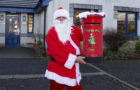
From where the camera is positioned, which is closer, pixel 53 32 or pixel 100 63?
pixel 53 32

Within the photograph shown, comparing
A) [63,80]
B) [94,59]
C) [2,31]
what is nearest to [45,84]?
[63,80]

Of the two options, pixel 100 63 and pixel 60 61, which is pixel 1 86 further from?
pixel 100 63

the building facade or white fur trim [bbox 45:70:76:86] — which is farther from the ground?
the building facade

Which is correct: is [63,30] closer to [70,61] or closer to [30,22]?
[70,61]

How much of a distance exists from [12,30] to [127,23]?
28.5 ft

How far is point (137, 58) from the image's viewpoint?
8.92 m

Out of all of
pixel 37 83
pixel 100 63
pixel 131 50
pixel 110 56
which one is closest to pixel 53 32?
pixel 37 83

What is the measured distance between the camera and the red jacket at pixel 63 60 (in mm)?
2572

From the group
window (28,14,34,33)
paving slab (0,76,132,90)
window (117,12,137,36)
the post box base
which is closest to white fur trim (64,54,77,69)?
paving slab (0,76,132,90)

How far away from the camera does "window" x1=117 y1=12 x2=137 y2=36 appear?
423 inches

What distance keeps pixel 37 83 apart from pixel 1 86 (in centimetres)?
88

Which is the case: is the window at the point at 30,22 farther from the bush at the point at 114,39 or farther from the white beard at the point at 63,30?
the white beard at the point at 63,30

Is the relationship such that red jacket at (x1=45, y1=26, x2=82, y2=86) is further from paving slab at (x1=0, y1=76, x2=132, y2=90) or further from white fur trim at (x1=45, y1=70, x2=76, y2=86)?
paving slab at (x1=0, y1=76, x2=132, y2=90)

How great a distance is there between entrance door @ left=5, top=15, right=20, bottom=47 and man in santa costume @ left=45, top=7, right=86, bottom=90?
39.3ft
